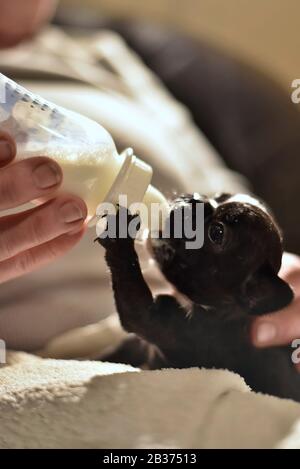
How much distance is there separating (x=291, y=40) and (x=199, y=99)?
20 cm

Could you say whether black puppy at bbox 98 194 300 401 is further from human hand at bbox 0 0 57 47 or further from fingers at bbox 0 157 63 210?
human hand at bbox 0 0 57 47

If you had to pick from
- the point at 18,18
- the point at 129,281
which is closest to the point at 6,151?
the point at 129,281

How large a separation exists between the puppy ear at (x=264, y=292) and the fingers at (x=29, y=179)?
0.47ft

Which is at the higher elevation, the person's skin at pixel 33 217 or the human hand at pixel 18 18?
the person's skin at pixel 33 217

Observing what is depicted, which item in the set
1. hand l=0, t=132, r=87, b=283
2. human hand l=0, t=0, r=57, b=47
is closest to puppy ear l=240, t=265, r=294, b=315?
hand l=0, t=132, r=87, b=283

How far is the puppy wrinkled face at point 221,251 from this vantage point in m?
0.46

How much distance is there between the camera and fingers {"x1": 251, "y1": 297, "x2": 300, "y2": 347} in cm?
47

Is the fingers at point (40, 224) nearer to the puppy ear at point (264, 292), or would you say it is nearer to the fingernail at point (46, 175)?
the fingernail at point (46, 175)

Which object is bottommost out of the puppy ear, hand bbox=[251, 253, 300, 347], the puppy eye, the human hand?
the human hand

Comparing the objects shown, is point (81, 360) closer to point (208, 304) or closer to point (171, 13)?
point (208, 304)

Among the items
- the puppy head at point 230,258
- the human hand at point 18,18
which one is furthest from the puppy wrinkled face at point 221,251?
the human hand at point 18,18

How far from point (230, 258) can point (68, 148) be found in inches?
5.0

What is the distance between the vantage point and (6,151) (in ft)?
1.36

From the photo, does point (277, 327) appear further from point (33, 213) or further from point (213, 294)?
point (33, 213)
